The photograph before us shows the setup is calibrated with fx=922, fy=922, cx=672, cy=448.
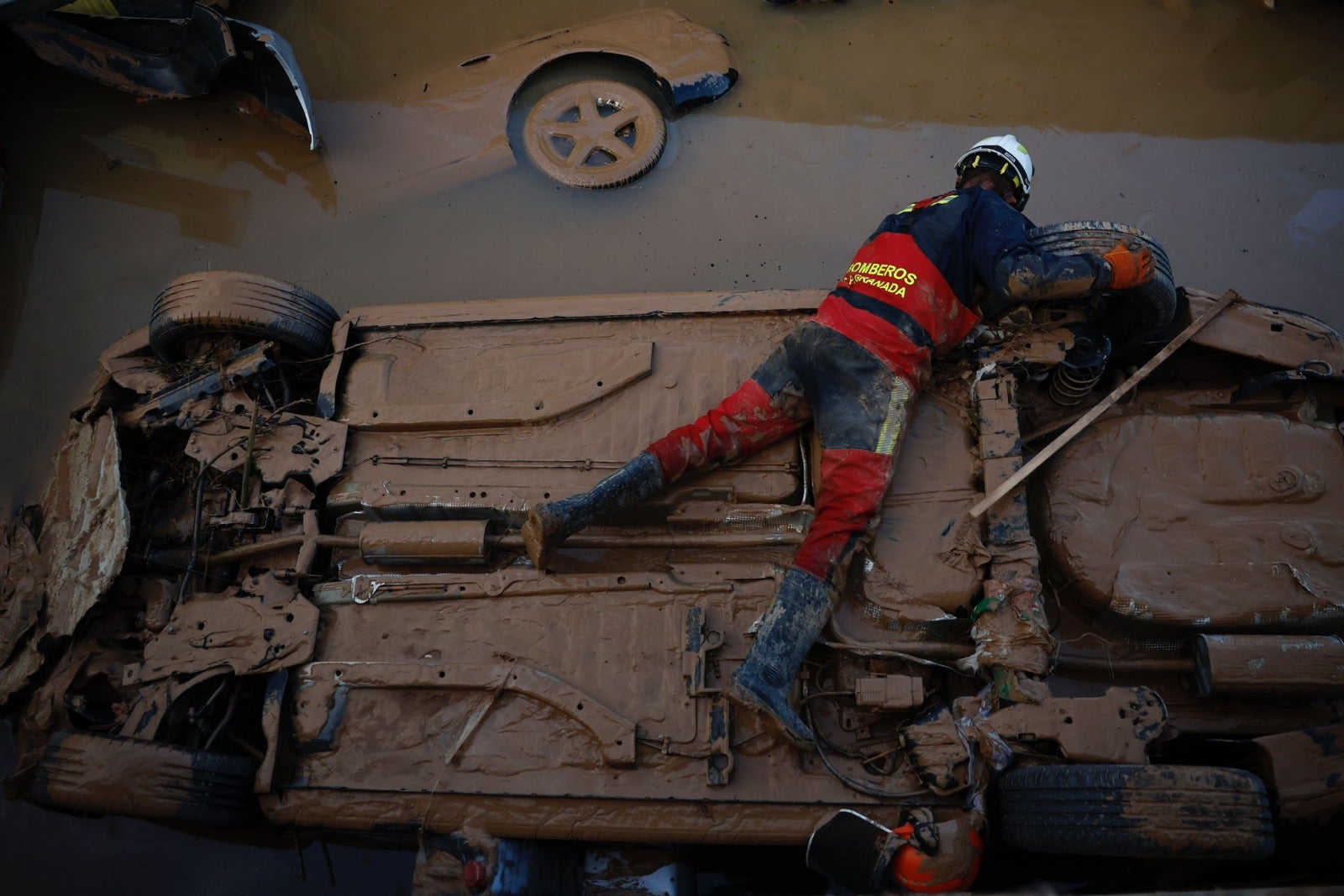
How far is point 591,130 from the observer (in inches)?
257

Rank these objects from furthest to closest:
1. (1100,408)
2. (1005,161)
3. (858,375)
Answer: (1005,161)
(1100,408)
(858,375)

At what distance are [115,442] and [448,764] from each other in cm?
226

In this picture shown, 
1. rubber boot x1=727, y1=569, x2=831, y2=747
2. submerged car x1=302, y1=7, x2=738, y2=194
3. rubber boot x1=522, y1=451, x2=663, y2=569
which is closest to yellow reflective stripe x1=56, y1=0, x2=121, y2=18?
submerged car x1=302, y1=7, x2=738, y2=194

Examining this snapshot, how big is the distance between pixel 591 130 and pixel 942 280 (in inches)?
129

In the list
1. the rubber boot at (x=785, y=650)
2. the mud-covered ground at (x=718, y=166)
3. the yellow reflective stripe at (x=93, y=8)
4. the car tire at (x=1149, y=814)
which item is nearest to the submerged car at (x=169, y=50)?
the yellow reflective stripe at (x=93, y=8)

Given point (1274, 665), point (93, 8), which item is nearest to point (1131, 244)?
point (1274, 665)

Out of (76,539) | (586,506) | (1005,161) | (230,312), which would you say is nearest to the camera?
(586,506)

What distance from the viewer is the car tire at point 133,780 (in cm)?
366

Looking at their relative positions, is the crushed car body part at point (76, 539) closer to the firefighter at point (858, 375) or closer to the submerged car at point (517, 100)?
the firefighter at point (858, 375)

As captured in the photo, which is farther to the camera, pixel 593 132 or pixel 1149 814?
pixel 593 132

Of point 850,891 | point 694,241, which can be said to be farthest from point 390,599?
point 694,241

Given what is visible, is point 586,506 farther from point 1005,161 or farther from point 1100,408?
point 1005,161

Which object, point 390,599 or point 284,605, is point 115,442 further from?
point 390,599

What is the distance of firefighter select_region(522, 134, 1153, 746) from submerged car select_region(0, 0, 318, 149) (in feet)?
12.7
